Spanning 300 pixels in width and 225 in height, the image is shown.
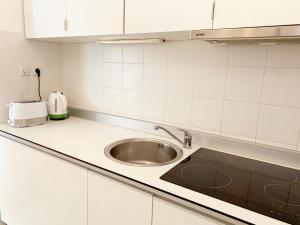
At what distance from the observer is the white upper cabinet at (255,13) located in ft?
2.86

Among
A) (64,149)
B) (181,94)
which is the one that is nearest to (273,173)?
(181,94)

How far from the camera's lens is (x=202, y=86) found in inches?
56.4

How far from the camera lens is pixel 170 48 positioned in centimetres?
153

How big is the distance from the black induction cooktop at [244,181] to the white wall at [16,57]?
1403 mm

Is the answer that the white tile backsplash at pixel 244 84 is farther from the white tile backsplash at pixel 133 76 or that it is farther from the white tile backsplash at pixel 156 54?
the white tile backsplash at pixel 133 76

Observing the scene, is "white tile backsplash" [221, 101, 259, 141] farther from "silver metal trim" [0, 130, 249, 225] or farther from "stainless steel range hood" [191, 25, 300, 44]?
"silver metal trim" [0, 130, 249, 225]

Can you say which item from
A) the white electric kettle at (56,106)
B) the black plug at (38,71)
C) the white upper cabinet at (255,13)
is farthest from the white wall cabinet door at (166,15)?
the black plug at (38,71)

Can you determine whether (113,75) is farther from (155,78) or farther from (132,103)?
(155,78)

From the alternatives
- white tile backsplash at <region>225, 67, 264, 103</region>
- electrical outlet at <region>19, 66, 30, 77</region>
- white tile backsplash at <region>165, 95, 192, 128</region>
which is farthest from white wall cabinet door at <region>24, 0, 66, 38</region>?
white tile backsplash at <region>225, 67, 264, 103</region>

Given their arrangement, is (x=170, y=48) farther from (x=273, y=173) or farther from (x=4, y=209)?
(x=4, y=209)

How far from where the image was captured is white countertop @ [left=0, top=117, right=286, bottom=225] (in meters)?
0.84

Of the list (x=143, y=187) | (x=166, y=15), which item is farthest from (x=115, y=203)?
(x=166, y=15)

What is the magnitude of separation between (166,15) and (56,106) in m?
1.18

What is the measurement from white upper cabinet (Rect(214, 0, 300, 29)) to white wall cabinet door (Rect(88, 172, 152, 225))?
82cm
